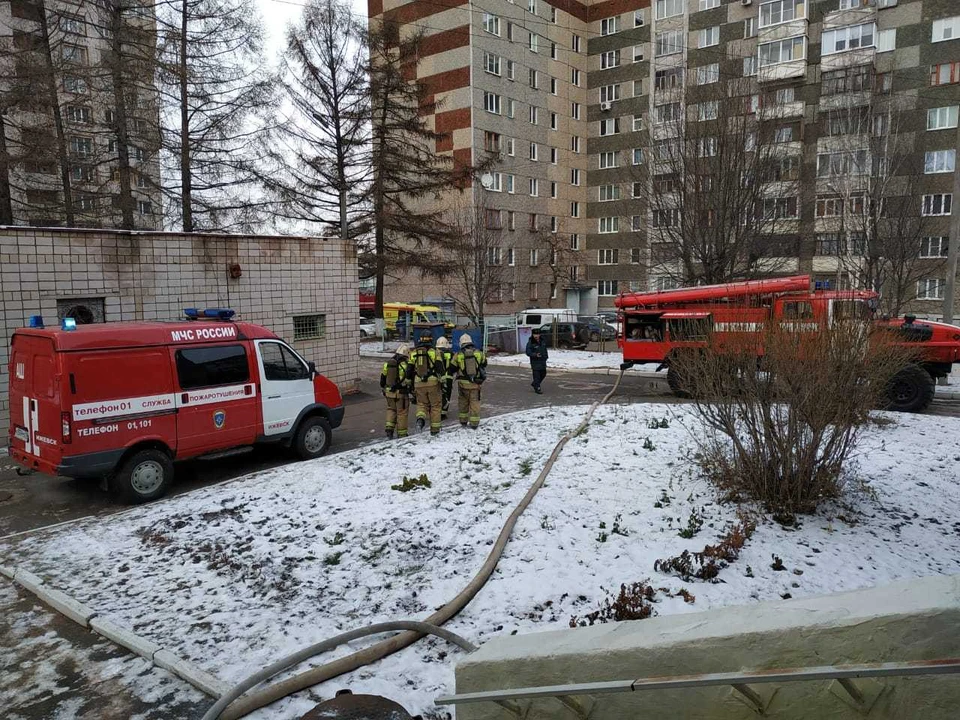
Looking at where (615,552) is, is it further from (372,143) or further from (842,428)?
(372,143)

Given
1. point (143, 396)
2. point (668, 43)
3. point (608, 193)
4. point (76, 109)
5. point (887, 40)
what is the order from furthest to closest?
point (608, 193) < point (668, 43) < point (887, 40) < point (76, 109) < point (143, 396)

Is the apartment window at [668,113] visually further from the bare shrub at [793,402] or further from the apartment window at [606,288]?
the apartment window at [606,288]

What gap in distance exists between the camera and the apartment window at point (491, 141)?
40781 millimetres

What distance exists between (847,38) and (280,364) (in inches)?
1594

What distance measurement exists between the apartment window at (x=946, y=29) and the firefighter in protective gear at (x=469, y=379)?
3874 cm

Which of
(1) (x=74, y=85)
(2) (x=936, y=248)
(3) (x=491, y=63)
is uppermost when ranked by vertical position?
(3) (x=491, y=63)

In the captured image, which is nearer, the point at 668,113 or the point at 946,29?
the point at 668,113

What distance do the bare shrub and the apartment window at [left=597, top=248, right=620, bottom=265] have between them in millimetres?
43419

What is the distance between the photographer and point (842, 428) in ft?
20.6

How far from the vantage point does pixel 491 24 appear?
40.7 metres

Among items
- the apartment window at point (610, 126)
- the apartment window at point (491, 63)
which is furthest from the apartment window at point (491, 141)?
the apartment window at point (610, 126)

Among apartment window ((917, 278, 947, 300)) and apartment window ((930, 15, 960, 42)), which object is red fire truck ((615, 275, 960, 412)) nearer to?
apartment window ((917, 278, 947, 300))

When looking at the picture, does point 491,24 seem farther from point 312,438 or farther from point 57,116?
point 312,438

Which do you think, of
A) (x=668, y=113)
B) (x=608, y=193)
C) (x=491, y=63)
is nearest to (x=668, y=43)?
(x=608, y=193)
